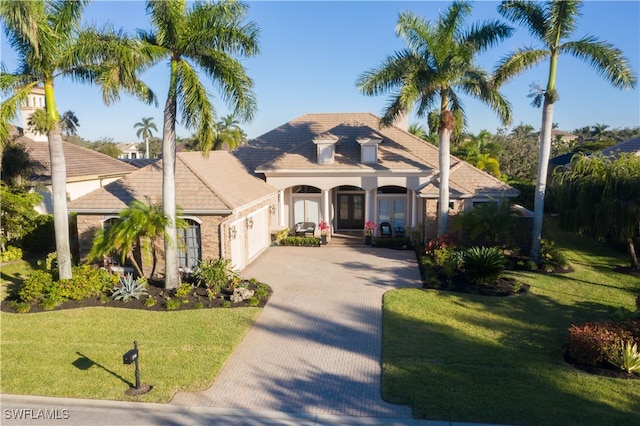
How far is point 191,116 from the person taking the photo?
13625 millimetres

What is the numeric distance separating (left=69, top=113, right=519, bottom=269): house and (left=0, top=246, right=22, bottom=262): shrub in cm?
477

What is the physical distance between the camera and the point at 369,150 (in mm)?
23547

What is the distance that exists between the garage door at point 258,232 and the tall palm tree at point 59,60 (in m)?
7.23

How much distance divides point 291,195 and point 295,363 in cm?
1498

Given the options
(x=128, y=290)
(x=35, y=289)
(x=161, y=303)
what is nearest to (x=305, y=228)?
(x=161, y=303)

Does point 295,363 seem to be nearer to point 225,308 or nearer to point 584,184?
point 225,308

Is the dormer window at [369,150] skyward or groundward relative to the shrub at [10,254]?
skyward

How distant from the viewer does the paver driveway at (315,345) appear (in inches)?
346

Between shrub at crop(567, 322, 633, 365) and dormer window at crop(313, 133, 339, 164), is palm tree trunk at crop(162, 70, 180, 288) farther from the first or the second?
shrub at crop(567, 322, 633, 365)

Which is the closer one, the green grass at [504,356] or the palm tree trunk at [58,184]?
the green grass at [504,356]

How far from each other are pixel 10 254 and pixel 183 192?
8.93 m

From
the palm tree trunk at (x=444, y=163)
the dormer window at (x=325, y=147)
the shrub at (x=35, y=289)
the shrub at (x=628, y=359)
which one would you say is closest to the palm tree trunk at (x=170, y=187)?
the shrub at (x=35, y=289)

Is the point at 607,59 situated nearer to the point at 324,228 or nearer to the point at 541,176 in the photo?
the point at 541,176

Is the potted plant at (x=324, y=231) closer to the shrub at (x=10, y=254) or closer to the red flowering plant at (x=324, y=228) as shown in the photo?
the red flowering plant at (x=324, y=228)
